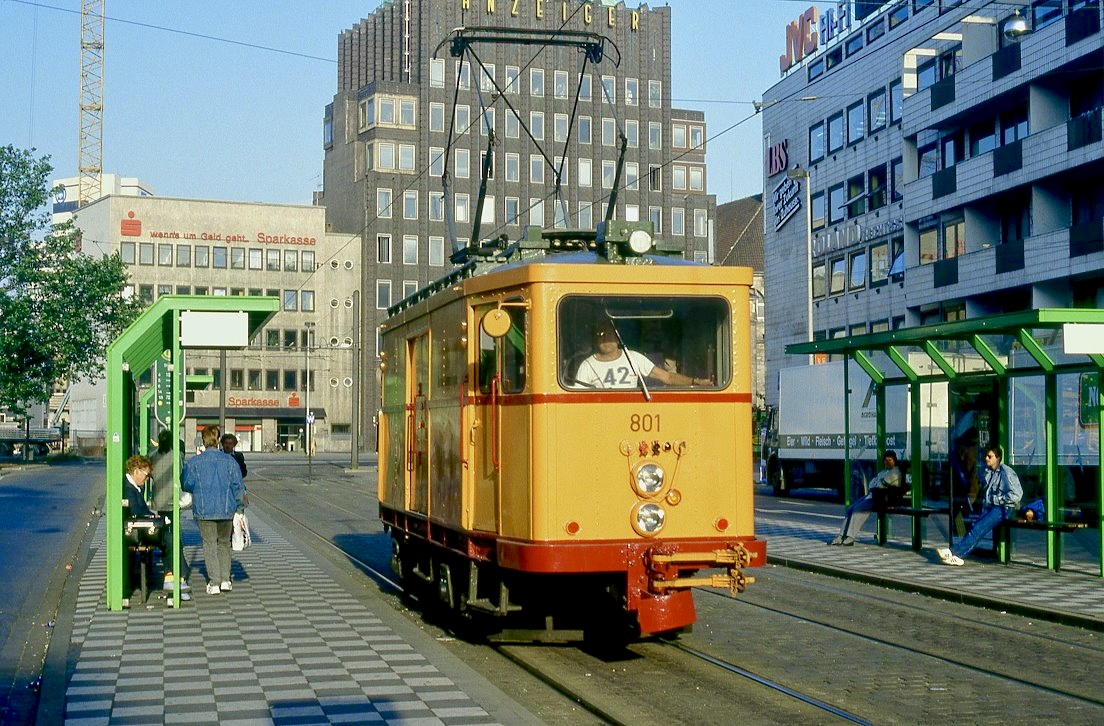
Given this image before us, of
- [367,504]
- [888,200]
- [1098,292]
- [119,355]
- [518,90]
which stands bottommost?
Answer: [367,504]

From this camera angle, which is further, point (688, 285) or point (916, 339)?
point (916, 339)

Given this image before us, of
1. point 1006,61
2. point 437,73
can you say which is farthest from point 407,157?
point 1006,61

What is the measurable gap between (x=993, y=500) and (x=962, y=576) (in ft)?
4.86

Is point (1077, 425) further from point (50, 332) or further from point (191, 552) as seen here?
point (50, 332)

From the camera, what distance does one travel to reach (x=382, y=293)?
9762 centimetres

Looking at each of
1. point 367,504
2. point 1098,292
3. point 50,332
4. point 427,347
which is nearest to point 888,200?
point 1098,292

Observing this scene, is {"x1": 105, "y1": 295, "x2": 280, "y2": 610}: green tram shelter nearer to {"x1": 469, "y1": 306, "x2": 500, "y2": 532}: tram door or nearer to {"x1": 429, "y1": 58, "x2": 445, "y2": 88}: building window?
{"x1": 469, "y1": 306, "x2": 500, "y2": 532}: tram door

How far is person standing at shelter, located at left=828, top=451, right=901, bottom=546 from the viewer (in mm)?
20203

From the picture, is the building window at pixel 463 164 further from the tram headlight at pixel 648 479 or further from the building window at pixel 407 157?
the tram headlight at pixel 648 479

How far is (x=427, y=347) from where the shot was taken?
42.2 feet

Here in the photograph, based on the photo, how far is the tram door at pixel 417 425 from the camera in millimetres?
12938

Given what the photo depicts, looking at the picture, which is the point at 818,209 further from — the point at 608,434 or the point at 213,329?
the point at 608,434

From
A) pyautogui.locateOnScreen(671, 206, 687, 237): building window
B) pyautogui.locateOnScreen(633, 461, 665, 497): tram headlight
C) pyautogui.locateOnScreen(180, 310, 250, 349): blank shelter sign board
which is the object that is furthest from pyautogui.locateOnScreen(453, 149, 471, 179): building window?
pyautogui.locateOnScreen(633, 461, 665, 497): tram headlight

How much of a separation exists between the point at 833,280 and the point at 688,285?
5062cm
